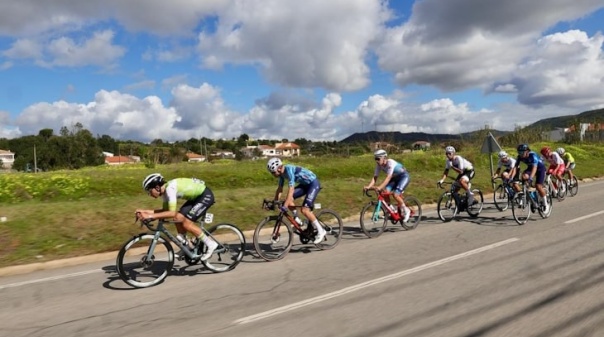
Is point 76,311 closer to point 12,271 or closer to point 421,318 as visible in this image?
point 12,271

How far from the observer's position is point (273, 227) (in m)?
8.92

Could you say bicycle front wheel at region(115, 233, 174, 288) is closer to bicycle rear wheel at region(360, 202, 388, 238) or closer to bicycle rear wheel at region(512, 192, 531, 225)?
bicycle rear wheel at region(360, 202, 388, 238)

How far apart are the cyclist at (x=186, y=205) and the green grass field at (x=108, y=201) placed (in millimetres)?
2901

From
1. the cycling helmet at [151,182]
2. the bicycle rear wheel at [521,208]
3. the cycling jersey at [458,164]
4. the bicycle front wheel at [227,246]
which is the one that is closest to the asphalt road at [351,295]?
the bicycle front wheel at [227,246]

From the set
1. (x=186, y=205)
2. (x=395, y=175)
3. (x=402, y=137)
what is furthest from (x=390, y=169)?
(x=402, y=137)

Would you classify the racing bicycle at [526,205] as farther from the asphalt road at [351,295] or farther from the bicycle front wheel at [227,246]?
the bicycle front wheel at [227,246]

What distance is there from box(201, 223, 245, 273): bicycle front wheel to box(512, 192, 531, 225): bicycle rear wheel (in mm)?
7301

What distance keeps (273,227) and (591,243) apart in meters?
6.17

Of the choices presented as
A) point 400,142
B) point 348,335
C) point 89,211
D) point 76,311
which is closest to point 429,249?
point 348,335

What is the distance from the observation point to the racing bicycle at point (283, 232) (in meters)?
8.64

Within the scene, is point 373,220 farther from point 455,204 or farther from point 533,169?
point 533,169

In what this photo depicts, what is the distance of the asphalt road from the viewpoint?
16.5 ft

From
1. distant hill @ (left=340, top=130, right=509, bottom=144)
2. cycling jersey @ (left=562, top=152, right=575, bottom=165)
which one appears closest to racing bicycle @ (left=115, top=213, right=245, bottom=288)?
cycling jersey @ (left=562, top=152, right=575, bottom=165)

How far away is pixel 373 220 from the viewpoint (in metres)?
10.7
